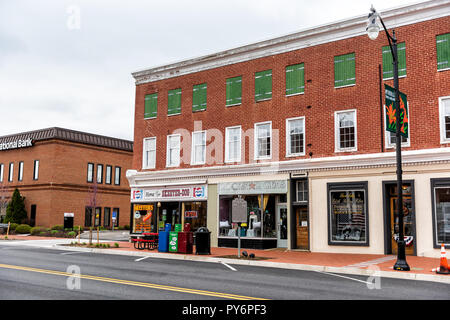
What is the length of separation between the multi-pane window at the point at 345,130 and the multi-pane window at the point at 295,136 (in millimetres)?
1768

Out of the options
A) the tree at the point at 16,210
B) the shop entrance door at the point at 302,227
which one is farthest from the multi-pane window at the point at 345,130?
the tree at the point at 16,210

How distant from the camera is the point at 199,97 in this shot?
25766 mm

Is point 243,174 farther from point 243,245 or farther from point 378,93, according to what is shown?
point 378,93

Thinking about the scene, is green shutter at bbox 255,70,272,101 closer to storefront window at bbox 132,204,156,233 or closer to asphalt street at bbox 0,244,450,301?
storefront window at bbox 132,204,156,233

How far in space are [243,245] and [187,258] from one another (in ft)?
16.4

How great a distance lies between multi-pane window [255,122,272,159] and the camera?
22953 mm

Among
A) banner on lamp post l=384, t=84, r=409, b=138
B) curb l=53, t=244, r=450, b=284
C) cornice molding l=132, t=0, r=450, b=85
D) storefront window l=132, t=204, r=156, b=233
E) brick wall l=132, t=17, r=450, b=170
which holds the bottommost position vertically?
curb l=53, t=244, r=450, b=284

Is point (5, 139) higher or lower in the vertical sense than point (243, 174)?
higher

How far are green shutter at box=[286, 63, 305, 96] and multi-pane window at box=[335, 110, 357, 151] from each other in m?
2.43

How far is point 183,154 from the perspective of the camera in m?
25.9

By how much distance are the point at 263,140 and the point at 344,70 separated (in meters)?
5.24

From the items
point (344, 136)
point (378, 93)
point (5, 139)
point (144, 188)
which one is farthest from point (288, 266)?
point (5, 139)

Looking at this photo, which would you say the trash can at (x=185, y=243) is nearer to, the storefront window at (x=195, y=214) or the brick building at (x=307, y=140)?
the brick building at (x=307, y=140)

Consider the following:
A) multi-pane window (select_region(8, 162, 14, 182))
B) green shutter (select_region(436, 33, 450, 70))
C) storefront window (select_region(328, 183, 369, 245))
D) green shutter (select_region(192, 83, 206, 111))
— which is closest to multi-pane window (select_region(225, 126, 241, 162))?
green shutter (select_region(192, 83, 206, 111))
